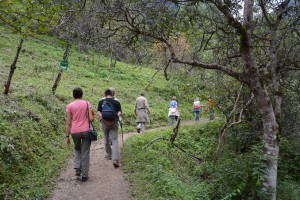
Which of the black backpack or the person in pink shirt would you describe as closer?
the person in pink shirt

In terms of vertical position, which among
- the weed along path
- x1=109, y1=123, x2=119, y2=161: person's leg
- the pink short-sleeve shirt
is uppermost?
the pink short-sleeve shirt

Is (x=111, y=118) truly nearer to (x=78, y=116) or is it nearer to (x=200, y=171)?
(x=78, y=116)

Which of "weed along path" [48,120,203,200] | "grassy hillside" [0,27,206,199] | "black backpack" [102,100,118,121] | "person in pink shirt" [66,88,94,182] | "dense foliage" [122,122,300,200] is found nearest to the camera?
"weed along path" [48,120,203,200]

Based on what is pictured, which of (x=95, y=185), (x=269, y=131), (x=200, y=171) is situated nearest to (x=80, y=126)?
(x=95, y=185)

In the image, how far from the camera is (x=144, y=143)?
11320 millimetres

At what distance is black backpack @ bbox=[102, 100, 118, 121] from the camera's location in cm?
853

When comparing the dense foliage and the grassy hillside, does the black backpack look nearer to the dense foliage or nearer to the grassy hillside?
the grassy hillside

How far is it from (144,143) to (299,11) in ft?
21.0

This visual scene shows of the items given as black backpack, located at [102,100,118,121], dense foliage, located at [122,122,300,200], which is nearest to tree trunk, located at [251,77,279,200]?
dense foliage, located at [122,122,300,200]

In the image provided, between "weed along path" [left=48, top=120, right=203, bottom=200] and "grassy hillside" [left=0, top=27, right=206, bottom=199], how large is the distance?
304mm

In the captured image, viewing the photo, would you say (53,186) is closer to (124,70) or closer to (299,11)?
(299,11)

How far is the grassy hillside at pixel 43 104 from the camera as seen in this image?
7098mm

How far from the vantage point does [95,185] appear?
7.46 m

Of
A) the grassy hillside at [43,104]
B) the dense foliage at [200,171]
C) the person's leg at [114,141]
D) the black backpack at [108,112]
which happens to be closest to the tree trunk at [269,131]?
the dense foliage at [200,171]
